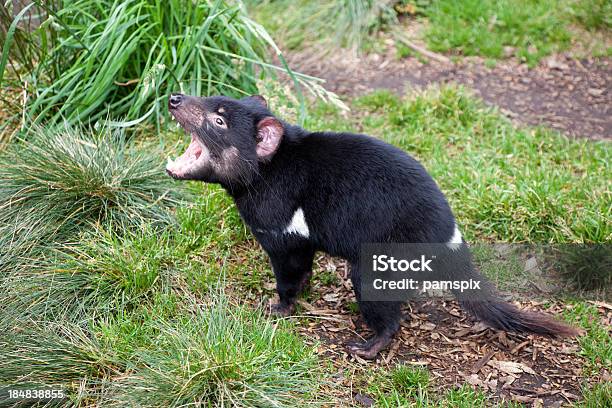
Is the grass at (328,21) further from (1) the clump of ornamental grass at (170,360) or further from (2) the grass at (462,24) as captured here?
(1) the clump of ornamental grass at (170,360)

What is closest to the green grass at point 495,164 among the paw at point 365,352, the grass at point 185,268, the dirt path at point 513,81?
the grass at point 185,268

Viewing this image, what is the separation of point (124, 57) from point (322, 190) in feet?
5.76

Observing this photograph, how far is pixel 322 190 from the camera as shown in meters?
2.88

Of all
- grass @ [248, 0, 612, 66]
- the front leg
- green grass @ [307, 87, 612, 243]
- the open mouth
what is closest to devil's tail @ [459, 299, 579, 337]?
the front leg

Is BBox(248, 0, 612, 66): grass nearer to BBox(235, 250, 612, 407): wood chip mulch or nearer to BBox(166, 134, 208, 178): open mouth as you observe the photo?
BBox(235, 250, 612, 407): wood chip mulch

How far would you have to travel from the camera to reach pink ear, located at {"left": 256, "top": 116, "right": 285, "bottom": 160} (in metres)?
2.87

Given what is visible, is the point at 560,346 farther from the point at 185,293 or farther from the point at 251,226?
the point at 185,293

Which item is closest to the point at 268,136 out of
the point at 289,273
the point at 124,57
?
the point at 289,273

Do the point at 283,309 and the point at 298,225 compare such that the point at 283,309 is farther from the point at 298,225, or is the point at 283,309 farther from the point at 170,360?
the point at 170,360

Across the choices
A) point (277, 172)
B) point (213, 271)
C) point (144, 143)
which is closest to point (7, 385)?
point (213, 271)

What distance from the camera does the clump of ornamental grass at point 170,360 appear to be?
8.27 ft

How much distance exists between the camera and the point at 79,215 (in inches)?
134

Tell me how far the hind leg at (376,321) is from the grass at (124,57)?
1.41 metres

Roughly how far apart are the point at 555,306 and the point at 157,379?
6.36 ft
